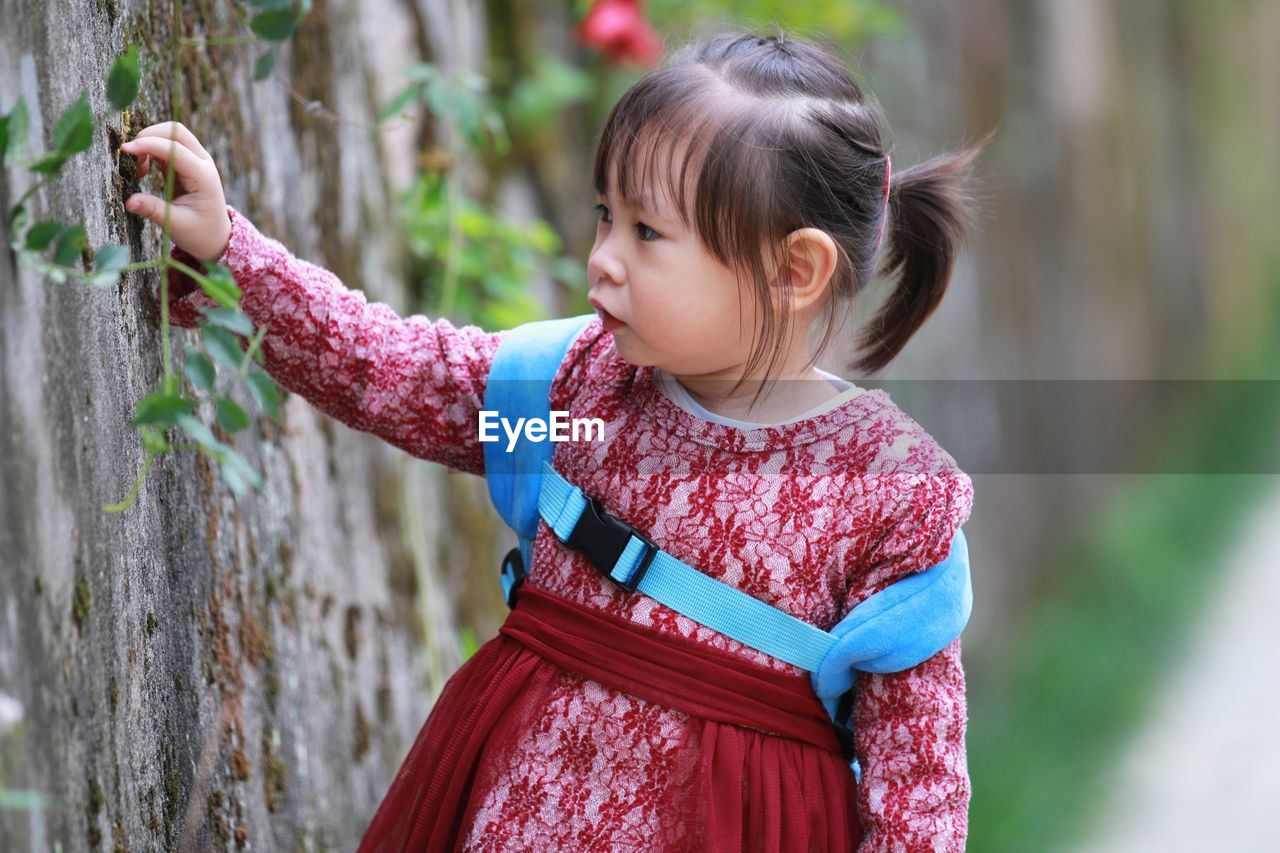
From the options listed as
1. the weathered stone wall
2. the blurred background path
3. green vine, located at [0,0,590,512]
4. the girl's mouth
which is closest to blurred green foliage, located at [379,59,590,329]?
green vine, located at [0,0,590,512]

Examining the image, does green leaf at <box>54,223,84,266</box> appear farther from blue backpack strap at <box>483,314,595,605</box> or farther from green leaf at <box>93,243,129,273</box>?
blue backpack strap at <box>483,314,595,605</box>

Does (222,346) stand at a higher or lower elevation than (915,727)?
higher

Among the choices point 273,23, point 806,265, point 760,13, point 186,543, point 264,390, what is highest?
point 760,13

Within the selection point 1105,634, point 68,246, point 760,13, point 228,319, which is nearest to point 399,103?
point 228,319

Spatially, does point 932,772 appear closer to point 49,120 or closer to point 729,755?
point 729,755

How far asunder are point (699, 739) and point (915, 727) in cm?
20

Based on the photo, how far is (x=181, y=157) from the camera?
4.26 ft

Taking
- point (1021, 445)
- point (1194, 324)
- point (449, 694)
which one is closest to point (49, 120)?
point (449, 694)

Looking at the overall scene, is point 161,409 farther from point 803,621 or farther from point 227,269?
point 803,621

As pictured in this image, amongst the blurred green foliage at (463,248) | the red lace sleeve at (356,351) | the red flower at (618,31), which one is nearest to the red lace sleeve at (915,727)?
the red lace sleeve at (356,351)

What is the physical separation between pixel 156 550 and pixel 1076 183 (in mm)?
6285

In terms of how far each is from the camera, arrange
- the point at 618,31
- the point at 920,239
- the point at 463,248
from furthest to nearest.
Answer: the point at 618,31, the point at 463,248, the point at 920,239

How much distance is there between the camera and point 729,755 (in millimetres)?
1318

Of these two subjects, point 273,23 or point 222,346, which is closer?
point 222,346
